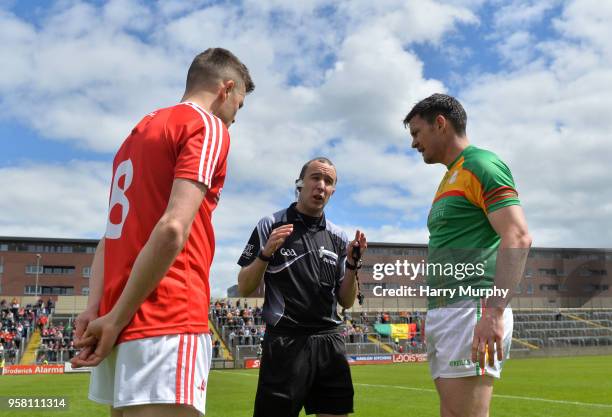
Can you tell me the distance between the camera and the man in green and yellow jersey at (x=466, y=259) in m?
3.10

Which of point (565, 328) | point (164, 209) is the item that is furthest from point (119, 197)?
point (565, 328)

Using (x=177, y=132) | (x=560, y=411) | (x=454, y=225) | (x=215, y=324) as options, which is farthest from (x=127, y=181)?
(x=215, y=324)

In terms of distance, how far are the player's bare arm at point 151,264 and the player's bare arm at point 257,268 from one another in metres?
1.86

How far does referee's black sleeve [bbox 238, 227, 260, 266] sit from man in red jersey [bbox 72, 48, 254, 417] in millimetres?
2041

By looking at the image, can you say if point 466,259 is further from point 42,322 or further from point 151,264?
point 42,322

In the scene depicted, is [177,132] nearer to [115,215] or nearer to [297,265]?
[115,215]

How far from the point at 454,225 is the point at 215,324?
123ft

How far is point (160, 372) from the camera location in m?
2.17

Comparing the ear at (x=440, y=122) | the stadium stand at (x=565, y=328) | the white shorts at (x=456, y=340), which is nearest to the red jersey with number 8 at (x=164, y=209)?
the white shorts at (x=456, y=340)

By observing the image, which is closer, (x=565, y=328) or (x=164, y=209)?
(x=164, y=209)

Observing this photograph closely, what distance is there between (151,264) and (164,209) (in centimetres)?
30

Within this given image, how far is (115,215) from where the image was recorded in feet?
8.11

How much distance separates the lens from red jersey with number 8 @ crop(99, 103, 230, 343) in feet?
7.38

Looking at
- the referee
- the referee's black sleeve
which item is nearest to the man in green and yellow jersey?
the referee
